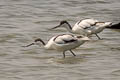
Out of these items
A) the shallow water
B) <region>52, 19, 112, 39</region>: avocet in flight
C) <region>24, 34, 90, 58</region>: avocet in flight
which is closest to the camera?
the shallow water

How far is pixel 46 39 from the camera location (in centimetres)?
1744

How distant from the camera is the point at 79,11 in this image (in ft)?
72.8

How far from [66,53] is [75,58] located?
782mm

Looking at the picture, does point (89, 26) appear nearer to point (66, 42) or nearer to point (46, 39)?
point (46, 39)

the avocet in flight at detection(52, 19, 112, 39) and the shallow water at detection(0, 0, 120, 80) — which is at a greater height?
the avocet in flight at detection(52, 19, 112, 39)

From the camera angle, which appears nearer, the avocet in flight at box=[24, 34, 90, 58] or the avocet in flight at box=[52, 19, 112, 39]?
the avocet in flight at box=[24, 34, 90, 58]

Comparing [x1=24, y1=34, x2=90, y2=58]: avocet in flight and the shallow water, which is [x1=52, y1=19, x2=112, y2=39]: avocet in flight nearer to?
the shallow water

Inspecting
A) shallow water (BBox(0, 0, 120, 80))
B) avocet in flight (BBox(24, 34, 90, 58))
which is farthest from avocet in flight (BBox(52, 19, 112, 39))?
avocet in flight (BBox(24, 34, 90, 58))

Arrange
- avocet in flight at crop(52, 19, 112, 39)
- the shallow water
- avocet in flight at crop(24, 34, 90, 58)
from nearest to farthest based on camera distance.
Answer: the shallow water, avocet in flight at crop(24, 34, 90, 58), avocet in flight at crop(52, 19, 112, 39)

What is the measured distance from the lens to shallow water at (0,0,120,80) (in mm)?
13336

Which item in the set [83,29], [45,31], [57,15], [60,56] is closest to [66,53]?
[60,56]

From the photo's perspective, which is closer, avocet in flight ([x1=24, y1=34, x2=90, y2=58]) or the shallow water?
the shallow water

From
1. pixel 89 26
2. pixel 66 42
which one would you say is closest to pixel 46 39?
pixel 89 26

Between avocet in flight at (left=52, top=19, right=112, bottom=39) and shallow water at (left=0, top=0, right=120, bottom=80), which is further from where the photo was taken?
avocet in flight at (left=52, top=19, right=112, bottom=39)
